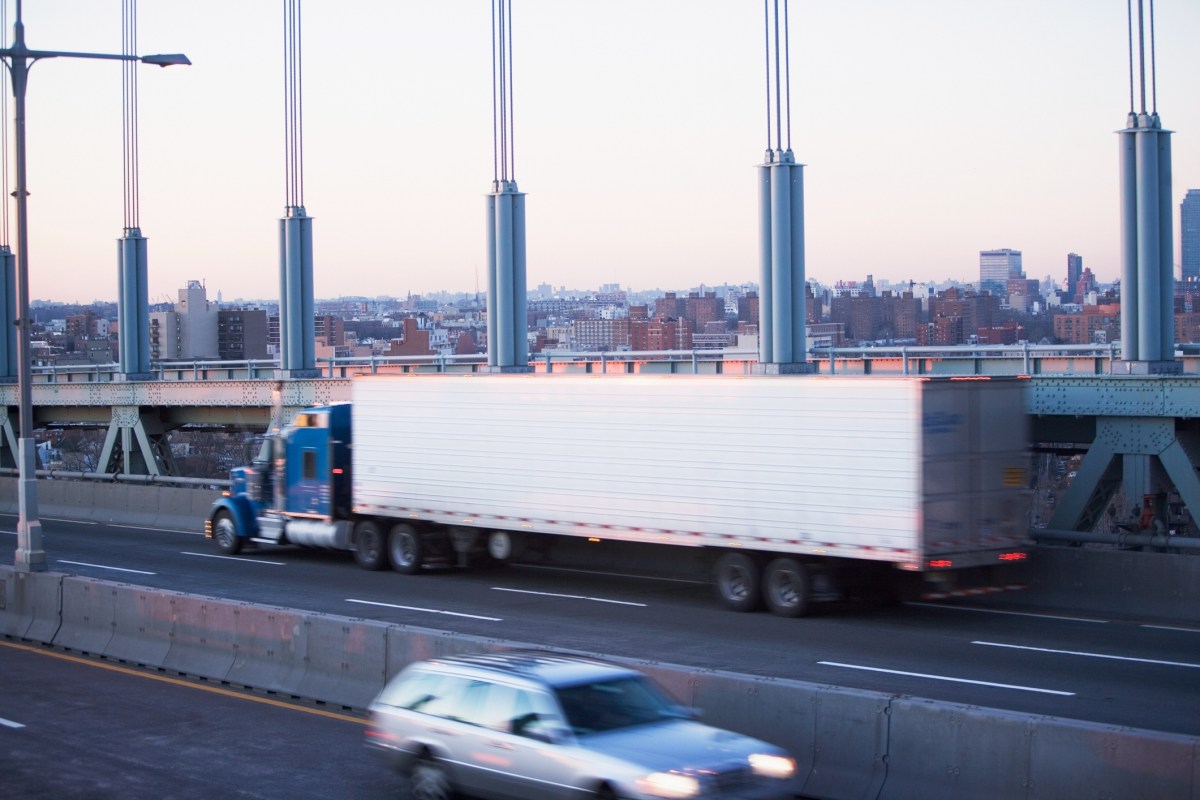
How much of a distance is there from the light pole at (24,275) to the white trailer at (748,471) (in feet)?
23.4

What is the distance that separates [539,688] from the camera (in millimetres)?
9398

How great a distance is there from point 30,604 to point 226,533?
35.3 feet

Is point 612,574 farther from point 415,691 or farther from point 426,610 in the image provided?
point 415,691

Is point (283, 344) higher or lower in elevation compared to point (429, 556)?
higher

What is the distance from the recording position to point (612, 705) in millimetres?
9438

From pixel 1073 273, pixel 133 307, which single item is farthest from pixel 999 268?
pixel 133 307

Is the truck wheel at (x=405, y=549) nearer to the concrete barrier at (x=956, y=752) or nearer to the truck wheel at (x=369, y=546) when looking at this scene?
the truck wheel at (x=369, y=546)

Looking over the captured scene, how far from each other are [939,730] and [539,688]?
2798mm

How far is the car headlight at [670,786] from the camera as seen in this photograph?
27.9 feet

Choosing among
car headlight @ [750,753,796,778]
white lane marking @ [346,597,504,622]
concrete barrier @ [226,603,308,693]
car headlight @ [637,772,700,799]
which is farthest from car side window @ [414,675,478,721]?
white lane marking @ [346,597,504,622]

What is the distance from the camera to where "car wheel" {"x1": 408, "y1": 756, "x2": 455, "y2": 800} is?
9.84 m

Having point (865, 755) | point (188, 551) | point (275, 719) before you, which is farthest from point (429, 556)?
point (865, 755)

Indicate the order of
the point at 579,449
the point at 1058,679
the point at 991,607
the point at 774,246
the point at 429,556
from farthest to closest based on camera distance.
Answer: the point at 774,246, the point at 429,556, the point at 579,449, the point at 991,607, the point at 1058,679

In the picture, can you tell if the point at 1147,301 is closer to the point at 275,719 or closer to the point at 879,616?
the point at 879,616
